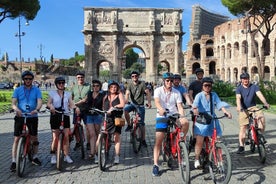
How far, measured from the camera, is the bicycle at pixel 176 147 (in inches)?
213

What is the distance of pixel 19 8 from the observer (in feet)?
90.3

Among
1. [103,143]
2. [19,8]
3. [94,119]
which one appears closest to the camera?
[103,143]

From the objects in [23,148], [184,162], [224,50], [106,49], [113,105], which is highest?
[224,50]

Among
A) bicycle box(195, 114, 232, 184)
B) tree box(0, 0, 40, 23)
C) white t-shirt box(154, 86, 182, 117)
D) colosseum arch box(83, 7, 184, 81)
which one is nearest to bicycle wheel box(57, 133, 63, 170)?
white t-shirt box(154, 86, 182, 117)

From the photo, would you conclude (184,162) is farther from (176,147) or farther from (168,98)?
(168,98)

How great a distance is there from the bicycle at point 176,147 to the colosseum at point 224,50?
41.2 metres

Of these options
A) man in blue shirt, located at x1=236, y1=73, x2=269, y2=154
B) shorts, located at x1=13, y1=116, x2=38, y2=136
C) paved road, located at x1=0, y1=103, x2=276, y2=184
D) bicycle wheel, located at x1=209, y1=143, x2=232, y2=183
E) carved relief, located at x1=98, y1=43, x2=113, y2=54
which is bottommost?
paved road, located at x1=0, y1=103, x2=276, y2=184

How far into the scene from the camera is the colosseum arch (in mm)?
42062

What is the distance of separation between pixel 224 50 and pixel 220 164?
178 ft

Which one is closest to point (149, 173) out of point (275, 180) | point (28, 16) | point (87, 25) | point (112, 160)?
point (112, 160)

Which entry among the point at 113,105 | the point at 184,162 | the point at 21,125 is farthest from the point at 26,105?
the point at 184,162

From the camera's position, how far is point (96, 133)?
7.28 meters

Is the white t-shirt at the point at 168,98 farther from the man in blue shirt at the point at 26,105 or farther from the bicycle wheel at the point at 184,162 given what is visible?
the man in blue shirt at the point at 26,105

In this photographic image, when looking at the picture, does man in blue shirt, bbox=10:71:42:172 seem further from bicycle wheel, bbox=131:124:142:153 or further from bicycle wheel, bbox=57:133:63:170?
bicycle wheel, bbox=131:124:142:153
